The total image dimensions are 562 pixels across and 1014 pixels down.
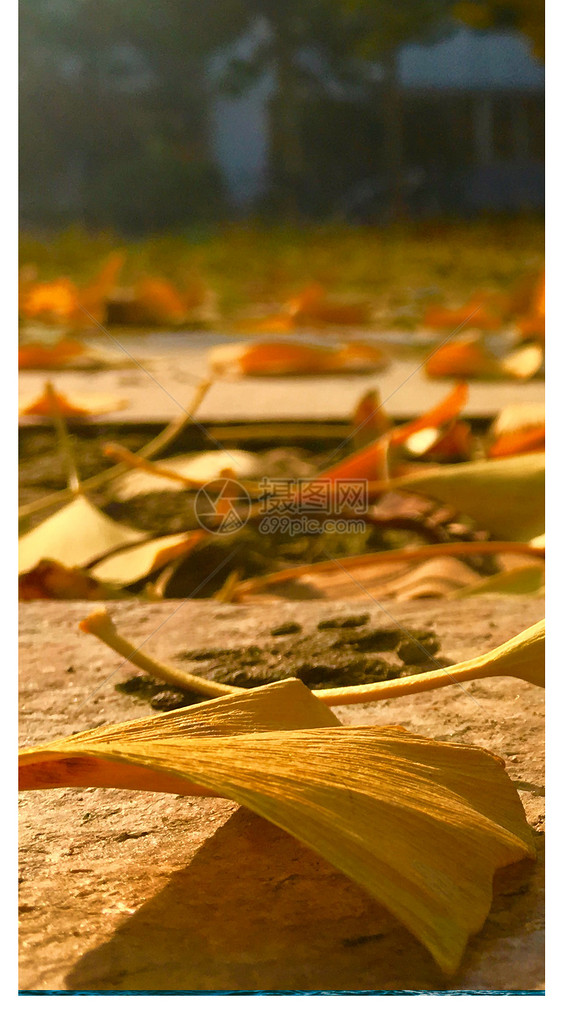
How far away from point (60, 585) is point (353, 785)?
280 millimetres

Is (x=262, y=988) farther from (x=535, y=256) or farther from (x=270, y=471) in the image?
(x=535, y=256)

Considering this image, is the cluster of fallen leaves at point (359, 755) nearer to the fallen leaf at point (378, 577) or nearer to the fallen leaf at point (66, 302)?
the fallen leaf at point (378, 577)

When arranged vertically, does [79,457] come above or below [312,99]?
below

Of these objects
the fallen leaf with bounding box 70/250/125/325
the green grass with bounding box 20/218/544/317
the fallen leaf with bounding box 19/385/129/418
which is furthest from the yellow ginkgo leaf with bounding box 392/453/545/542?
the green grass with bounding box 20/218/544/317

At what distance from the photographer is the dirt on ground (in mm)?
201

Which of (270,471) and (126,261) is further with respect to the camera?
(126,261)

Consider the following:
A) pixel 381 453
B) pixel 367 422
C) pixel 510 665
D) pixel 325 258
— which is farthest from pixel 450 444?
pixel 325 258

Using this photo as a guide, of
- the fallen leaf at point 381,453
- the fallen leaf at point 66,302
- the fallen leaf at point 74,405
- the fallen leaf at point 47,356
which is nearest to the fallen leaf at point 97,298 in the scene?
the fallen leaf at point 66,302

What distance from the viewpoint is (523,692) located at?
12.7 inches

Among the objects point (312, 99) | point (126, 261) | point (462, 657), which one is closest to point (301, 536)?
point (462, 657)

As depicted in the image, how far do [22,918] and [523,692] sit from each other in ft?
0.57

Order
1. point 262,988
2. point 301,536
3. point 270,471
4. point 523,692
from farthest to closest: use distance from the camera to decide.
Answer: point 270,471 < point 301,536 < point 523,692 < point 262,988

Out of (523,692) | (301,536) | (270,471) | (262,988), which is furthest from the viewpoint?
(270,471)

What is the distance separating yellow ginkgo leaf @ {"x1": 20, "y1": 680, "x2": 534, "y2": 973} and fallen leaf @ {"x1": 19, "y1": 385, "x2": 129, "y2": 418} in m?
0.49
